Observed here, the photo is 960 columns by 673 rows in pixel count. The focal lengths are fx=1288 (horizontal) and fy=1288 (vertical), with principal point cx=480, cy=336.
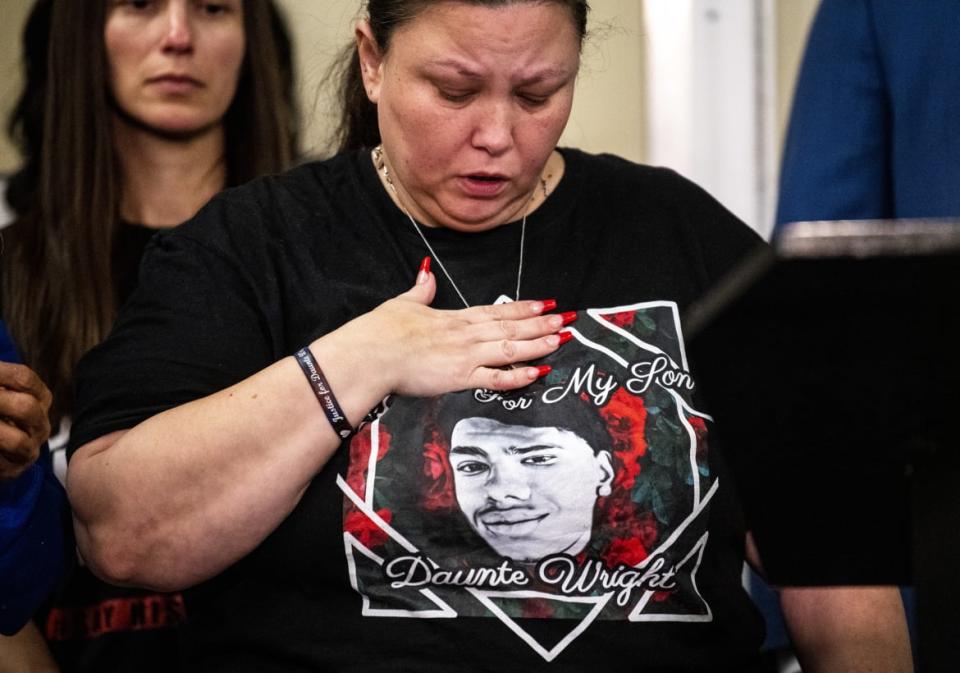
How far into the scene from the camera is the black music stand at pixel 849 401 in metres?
0.79

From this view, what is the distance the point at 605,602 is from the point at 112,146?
123cm

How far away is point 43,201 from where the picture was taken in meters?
2.09

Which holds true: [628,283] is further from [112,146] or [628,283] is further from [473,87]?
[112,146]

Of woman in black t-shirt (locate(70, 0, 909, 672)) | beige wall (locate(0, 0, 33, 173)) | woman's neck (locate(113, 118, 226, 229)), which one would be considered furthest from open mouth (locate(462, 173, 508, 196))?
beige wall (locate(0, 0, 33, 173))

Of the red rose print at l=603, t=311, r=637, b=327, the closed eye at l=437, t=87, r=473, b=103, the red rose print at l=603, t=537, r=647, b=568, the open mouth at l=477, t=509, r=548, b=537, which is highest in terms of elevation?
the closed eye at l=437, t=87, r=473, b=103

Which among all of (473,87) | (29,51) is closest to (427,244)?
(473,87)

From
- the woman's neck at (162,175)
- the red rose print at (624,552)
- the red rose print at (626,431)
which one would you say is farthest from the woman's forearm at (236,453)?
the woman's neck at (162,175)

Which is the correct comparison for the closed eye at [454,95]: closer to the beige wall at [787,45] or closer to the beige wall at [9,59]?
the beige wall at [787,45]

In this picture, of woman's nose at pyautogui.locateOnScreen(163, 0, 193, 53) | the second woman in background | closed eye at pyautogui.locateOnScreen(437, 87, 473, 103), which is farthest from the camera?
woman's nose at pyautogui.locateOnScreen(163, 0, 193, 53)

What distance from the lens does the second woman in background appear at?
197 centimetres

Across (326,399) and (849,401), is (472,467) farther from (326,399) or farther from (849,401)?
(849,401)

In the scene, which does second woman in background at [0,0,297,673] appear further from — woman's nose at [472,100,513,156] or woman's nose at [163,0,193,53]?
woman's nose at [472,100,513,156]

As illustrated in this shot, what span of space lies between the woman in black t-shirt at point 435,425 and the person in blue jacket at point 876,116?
192mm

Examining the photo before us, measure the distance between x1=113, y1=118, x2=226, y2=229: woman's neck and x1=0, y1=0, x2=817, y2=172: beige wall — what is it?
0.25 meters
